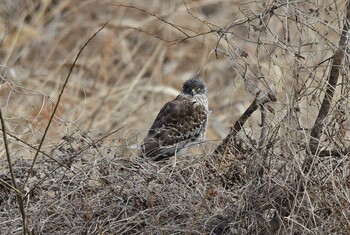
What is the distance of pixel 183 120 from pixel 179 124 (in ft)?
0.23

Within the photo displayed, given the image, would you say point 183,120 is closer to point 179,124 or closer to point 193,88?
point 179,124

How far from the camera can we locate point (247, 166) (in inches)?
163

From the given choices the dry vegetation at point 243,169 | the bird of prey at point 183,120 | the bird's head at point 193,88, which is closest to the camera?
the dry vegetation at point 243,169

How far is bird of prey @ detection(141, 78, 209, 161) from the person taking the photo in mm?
6191

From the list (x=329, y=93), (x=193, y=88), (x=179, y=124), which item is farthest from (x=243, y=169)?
(x=193, y=88)

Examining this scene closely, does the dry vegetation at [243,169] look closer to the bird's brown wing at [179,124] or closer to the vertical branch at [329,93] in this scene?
the vertical branch at [329,93]

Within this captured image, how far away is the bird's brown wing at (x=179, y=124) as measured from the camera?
20.4 ft

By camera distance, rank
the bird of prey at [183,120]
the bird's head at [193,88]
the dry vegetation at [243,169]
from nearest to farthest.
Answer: the dry vegetation at [243,169], the bird of prey at [183,120], the bird's head at [193,88]

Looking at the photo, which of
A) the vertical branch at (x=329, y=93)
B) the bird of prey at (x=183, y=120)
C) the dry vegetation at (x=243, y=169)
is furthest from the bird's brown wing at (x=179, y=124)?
the vertical branch at (x=329, y=93)

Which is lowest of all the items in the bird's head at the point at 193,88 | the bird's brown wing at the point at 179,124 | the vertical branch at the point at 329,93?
the vertical branch at the point at 329,93

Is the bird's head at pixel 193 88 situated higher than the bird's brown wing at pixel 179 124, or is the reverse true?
the bird's head at pixel 193 88

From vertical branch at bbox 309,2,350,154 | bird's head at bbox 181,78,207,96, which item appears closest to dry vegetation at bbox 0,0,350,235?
vertical branch at bbox 309,2,350,154

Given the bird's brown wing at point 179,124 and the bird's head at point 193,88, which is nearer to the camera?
the bird's brown wing at point 179,124

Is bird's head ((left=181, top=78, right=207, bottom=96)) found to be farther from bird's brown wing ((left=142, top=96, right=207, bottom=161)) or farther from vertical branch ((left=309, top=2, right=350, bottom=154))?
vertical branch ((left=309, top=2, right=350, bottom=154))
